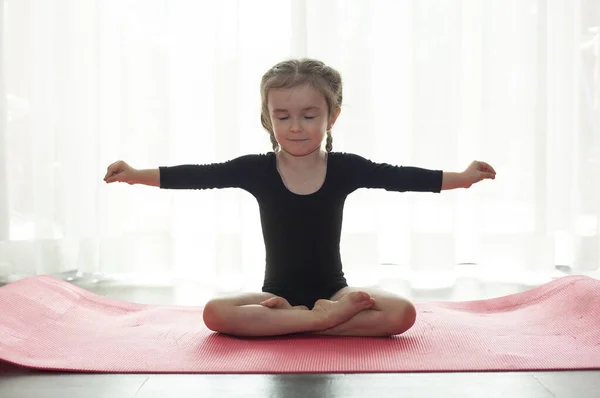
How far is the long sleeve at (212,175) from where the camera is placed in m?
1.58

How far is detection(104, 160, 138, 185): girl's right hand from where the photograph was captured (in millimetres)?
1538

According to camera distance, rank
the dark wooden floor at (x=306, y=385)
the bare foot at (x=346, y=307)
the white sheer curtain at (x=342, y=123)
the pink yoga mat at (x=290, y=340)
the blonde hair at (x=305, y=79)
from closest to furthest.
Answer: the dark wooden floor at (x=306, y=385) < the pink yoga mat at (x=290, y=340) < the bare foot at (x=346, y=307) < the blonde hair at (x=305, y=79) < the white sheer curtain at (x=342, y=123)

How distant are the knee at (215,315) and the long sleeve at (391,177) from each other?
0.38 meters

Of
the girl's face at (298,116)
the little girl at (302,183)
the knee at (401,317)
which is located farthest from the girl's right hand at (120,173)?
the knee at (401,317)

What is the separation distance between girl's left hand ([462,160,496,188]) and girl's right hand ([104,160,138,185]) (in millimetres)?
662

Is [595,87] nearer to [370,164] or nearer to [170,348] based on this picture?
[370,164]

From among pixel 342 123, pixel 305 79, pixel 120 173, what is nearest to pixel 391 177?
pixel 305 79

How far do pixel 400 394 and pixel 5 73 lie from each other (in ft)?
5.60

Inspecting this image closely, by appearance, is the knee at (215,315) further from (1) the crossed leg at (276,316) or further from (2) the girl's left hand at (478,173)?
(2) the girl's left hand at (478,173)

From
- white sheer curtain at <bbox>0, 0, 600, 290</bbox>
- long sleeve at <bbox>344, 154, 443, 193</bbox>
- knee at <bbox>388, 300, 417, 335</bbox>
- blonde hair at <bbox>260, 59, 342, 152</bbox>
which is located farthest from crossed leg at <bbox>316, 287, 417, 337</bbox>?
white sheer curtain at <bbox>0, 0, 600, 290</bbox>

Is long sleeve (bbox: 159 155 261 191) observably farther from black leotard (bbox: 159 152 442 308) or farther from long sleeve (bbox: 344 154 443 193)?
long sleeve (bbox: 344 154 443 193)

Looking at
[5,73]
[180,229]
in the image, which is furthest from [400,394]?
[5,73]

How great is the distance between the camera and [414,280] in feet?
7.27

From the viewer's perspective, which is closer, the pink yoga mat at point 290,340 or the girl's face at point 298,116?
the pink yoga mat at point 290,340
